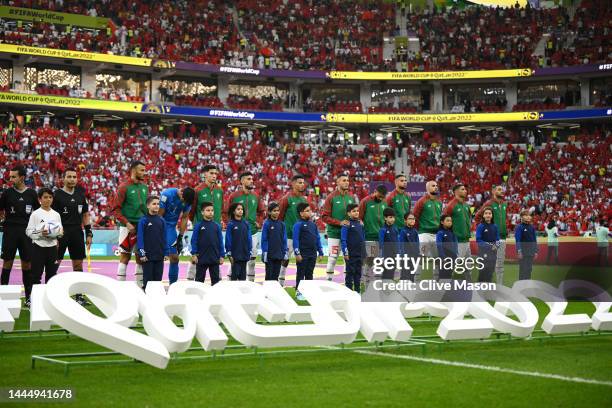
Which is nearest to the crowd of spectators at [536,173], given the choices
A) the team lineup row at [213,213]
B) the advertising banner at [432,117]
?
the advertising banner at [432,117]

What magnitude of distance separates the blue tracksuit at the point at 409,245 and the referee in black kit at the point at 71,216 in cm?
629

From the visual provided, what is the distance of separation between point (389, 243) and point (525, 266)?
3.77 metres

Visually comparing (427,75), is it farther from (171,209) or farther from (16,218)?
(16,218)

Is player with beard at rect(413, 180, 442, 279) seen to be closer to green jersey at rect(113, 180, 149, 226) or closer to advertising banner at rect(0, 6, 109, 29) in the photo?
green jersey at rect(113, 180, 149, 226)

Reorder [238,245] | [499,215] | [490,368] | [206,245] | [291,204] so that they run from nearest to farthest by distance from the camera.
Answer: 1. [490,368]
2. [206,245]
3. [238,245]
4. [291,204]
5. [499,215]

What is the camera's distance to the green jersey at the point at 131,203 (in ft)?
50.0

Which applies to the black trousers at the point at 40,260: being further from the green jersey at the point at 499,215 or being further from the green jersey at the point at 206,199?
the green jersey at the point at 499,215

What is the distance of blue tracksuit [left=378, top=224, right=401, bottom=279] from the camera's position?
17.0 metres

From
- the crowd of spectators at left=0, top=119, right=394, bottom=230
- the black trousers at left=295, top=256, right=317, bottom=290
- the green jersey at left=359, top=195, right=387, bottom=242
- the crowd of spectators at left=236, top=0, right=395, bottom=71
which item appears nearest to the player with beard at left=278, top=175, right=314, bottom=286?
the black trousers at left=295, top=256, right=317, bottom=290

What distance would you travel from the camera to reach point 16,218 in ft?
49.0

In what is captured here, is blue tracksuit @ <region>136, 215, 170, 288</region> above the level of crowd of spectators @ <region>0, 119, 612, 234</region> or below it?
below

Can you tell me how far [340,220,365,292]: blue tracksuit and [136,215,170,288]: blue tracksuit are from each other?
4.34m

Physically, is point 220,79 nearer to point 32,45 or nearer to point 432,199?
point 32,45

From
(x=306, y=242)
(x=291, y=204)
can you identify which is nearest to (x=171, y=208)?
(x=306, y=242)
